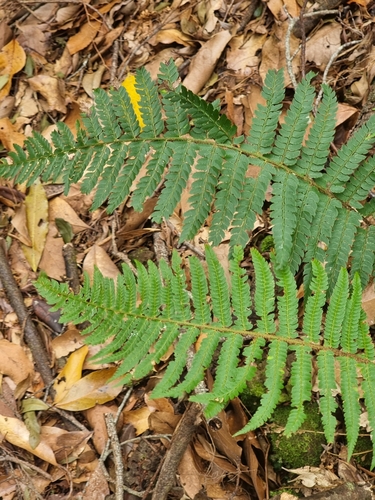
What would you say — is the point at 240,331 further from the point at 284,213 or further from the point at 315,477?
the point at 315,477

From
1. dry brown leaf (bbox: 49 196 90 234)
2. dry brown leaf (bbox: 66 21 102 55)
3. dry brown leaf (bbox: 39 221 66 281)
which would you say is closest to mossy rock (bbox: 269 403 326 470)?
dry brown leaf (bbox: 39 221 66 281)

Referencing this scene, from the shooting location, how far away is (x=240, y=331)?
2.15 metres

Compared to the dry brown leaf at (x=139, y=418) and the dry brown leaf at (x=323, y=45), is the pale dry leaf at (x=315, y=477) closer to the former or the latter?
the dry brown leaf at (x=139, y=418)

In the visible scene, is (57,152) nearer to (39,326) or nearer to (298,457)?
(39,326)

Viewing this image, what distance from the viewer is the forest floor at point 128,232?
8.19ft

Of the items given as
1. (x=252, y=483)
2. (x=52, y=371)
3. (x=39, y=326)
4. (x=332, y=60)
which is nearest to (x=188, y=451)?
(x=252, y=483)

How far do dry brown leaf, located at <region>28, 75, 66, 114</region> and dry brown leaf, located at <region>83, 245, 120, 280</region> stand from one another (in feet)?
4.28

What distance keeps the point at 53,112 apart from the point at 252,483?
3.01 metres

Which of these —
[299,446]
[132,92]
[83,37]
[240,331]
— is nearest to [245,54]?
[132,92]

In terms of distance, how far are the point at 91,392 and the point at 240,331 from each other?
3.93 ft

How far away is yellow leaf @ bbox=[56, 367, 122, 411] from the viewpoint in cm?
288

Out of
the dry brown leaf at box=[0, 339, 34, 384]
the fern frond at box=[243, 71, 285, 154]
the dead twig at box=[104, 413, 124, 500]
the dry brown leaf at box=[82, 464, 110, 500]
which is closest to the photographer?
the fern frond at box=[243, 71, 285, 154]

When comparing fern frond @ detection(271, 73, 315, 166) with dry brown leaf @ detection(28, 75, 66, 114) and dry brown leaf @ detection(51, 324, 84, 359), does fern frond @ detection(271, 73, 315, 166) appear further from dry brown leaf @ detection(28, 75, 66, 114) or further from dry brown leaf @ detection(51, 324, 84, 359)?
dry brown leaf @ detection(28, 75, 66, 114)

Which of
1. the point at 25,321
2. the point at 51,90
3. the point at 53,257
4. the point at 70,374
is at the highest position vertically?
the point at 51,90
